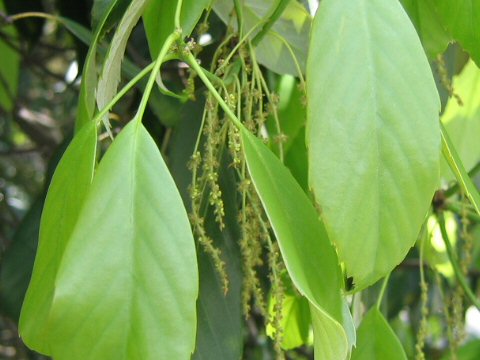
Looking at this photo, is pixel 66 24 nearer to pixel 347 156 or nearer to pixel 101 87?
pixel 101 87

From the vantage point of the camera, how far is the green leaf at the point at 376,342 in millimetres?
651

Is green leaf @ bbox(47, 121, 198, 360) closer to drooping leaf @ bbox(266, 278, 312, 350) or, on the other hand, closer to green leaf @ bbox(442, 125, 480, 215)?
green leaf @ bbox(442, 125, 480, 215)

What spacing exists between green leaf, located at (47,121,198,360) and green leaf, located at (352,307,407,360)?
0.81 feet

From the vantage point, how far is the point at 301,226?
506mm

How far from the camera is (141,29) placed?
3.51 feet

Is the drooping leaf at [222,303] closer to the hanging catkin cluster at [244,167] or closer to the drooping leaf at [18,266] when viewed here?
the hanging catkin cluster at [244,167]

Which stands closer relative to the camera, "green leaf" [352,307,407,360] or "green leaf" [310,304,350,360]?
"green leaf" [310,304,350,360]

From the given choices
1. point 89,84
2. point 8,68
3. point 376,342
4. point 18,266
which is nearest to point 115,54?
point 89,84

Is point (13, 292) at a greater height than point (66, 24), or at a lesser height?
lesser

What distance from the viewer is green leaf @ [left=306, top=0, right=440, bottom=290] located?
1.53 ft

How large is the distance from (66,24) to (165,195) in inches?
20.9

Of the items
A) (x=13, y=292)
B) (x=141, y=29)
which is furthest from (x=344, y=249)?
(x=141, y=29)

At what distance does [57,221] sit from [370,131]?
0.18 m

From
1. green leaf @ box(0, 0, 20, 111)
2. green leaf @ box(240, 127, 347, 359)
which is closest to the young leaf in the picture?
green leaf @ box(240, 127, 347, 359)
